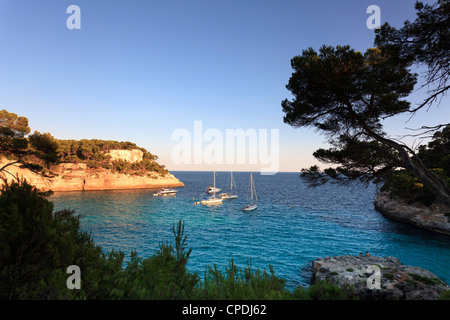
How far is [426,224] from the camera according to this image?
92.6 feet

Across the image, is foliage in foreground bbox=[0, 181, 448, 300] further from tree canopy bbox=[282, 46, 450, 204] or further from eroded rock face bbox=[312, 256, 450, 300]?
eroded rock face bbox=[312, 256, 450, 300]

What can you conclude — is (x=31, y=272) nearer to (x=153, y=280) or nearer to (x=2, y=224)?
(x=2, y=224)

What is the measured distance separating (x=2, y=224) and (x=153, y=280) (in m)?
3.72

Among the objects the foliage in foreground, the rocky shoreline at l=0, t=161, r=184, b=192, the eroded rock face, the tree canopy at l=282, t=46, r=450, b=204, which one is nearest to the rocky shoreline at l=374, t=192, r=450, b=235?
the eroded rock face

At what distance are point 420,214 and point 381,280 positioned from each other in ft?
89.4

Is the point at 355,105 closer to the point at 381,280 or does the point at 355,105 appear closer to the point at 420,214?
the point at 381,280

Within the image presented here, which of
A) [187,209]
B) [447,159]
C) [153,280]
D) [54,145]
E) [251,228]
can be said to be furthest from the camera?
[187,209]

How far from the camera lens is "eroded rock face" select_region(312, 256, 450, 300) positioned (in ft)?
38.2

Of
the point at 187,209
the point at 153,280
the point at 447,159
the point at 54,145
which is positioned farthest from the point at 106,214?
the point at 447,159

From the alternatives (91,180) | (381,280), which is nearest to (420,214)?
(381,280)

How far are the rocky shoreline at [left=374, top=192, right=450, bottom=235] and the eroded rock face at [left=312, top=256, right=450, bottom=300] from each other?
19.1 metres

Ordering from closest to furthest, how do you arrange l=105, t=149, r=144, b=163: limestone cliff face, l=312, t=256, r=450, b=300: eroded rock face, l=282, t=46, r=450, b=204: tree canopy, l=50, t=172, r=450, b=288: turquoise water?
l=282, t=46, r=450, b=204: tree canopy < l=312, t=256, r=450, b=300: eroded rock face < l=50, t=172, r=450, b=288: turquoise water < l=105, t=149, r=144, b=163: limestone cliff face

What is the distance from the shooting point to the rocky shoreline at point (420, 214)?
26766mm

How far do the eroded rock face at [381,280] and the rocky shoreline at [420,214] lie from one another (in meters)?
19.1
